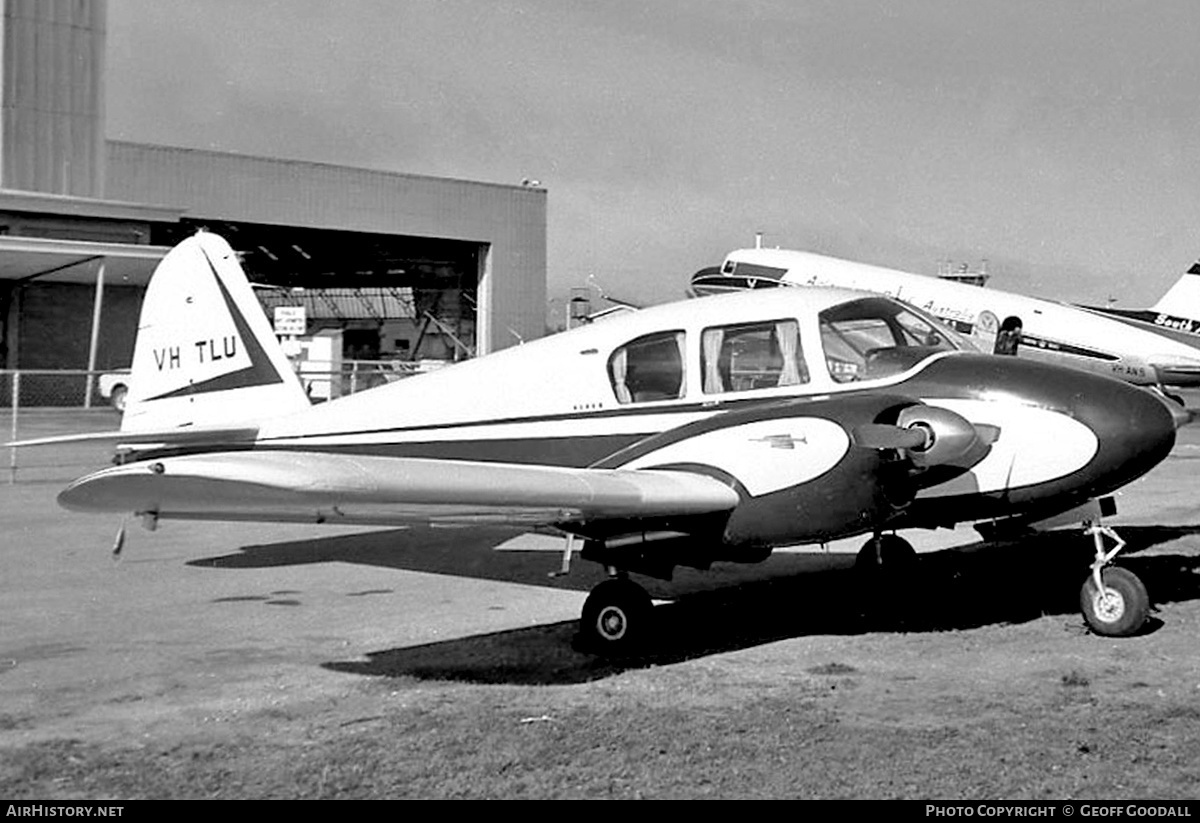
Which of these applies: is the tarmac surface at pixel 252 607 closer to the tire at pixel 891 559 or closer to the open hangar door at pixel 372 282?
the tire at pixel 891 559

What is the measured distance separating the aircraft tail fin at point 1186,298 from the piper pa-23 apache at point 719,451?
25.4 m

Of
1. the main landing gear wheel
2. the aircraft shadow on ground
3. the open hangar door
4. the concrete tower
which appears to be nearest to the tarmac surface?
the aircraft shadow on ground

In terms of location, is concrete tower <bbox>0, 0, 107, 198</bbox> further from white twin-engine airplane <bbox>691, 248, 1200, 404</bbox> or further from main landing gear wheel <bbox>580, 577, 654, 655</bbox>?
main landing gear wheel <bbox>580, 577, 654, 655</bbox>

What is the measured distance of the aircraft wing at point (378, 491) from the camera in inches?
219

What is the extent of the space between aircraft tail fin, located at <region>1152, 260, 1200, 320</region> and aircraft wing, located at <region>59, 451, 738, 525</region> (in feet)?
92.4

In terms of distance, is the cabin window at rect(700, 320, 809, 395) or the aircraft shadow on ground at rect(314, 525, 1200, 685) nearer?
the aircraft shadow on ground at rect(314, 525, 1200, 685)

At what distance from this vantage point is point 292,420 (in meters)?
10.5

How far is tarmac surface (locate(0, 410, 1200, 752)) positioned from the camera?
6477 millimetres

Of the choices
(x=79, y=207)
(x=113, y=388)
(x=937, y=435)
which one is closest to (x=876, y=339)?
(x=937, y=435)

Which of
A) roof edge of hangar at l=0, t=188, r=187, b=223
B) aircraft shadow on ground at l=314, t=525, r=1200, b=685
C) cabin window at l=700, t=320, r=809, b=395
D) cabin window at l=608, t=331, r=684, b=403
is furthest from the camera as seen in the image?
roof edge of hangar at l=0, t=188, r=187, b=223

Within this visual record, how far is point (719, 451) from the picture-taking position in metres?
7.26

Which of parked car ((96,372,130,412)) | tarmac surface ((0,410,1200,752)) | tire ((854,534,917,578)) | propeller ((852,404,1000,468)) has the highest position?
parked car ((96,372,130,412))

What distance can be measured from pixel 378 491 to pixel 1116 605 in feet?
15.3

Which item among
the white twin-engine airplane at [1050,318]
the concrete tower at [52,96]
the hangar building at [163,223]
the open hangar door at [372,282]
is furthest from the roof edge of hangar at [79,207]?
the white twin-engine airplane at [1050,318]
